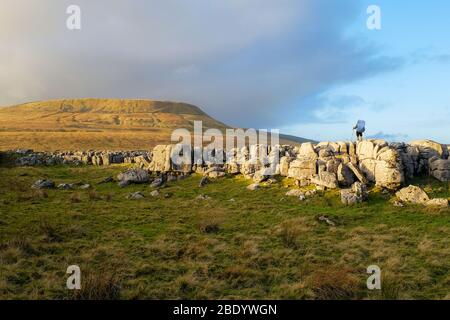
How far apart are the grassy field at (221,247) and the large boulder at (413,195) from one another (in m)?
1.07

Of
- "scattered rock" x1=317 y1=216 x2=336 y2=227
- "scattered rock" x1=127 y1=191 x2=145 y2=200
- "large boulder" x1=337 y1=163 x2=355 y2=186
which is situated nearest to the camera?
"scattered rock" x1=317 y1=216 x2=336 y2=227

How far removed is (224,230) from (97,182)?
22981 millimetres

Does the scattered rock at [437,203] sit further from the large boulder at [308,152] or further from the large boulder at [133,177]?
the large boulder at [133,177]

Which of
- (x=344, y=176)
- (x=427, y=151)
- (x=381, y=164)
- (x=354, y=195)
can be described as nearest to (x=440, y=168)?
(x=427, y=151)

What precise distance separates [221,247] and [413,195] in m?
17.5

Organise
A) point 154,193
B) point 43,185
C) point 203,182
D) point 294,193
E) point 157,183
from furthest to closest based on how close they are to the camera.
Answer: point 157,183, point 203,182, point 43,185, point 154,193, point 294,193

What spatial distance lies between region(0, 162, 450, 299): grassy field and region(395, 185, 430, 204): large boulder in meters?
1.07

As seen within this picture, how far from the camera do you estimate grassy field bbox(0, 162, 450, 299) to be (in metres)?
13.5

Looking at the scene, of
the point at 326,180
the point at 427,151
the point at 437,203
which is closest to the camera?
the point at 437,203

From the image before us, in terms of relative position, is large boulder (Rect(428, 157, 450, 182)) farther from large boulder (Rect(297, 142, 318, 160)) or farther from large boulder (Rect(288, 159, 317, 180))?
large boulder (Rect(288, 159, 317, 180))

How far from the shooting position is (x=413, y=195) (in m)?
28.0

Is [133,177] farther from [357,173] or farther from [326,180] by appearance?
[357,173]

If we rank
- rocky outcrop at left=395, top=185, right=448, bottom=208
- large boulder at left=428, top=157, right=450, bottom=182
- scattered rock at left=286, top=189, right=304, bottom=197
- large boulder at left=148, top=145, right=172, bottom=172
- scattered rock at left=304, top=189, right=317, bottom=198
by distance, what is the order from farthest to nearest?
large boulder at left=148, top=145, right=172, bottom=172 → large boulder at left=428, top=157, right=450, bottom=182 → scattered rock at left=286, top=189, right=304, bottom=197 → scattered rock at left=304, top=189, right=317, bottom=198 → rocky outcrop at left=395, top=185, right=448, bottom=208

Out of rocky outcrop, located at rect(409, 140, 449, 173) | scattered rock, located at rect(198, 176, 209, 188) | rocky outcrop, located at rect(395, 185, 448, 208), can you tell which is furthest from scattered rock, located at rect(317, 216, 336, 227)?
scattered rock, located at rect(198, 176, 209, 188)
